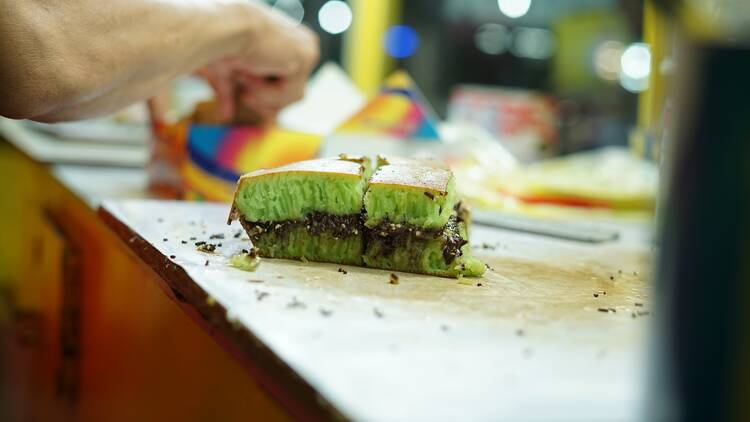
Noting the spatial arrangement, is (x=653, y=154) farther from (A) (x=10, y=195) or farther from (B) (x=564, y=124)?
(A) (x=10, y=195)

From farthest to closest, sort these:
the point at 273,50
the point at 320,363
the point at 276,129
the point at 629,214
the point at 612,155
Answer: the point at 612,155 → the point at 629,214 → the point at 276,129 → the point at 273,50 → the point at 320,363

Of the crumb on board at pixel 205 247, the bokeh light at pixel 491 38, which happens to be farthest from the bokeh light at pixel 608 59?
the crumb on board at pixel 205 247

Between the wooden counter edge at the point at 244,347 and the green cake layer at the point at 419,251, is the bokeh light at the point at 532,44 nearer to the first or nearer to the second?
the green cake layer at the point at 419,251

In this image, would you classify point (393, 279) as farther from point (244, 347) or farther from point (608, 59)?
point (608, 59)

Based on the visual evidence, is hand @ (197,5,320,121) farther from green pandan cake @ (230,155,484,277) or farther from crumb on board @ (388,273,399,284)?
crumb on board @ (388,273,399,284)

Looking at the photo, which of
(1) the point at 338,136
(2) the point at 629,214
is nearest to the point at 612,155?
(2) the point at 629,214

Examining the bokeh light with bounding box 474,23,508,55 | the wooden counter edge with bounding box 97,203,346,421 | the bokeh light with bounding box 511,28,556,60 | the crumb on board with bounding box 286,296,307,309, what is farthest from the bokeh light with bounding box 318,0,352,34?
the crumb on board with bounding box 286,296,307,309
